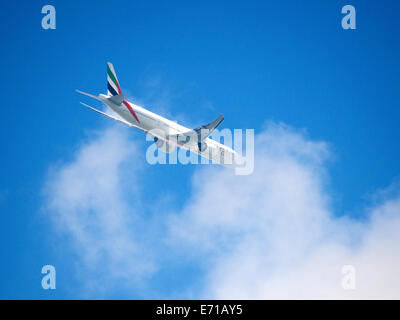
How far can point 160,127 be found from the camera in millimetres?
57531

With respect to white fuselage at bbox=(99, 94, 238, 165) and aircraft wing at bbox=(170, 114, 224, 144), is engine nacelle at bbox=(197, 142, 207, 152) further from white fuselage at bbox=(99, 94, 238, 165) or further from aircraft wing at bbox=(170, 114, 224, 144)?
aircraft wing at bbox=(170, 114, 224, 144)

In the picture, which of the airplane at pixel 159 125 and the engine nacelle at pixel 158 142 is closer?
the airplane at pixel 159 125

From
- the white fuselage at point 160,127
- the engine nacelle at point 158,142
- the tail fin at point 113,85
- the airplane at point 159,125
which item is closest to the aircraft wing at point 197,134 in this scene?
the airplane at point 159,125

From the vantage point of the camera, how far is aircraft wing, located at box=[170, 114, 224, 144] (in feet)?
181

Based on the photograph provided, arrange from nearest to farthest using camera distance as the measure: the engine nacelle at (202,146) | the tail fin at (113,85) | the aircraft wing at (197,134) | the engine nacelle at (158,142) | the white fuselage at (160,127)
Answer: the aircraft wing at (197,134)
the white fuselage at (160,127)
the tail fin at (113,85)
the engine nacelle at (202,146)
the engine nacelle at (158,142)

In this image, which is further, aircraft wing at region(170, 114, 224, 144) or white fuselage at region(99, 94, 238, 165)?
white fuselage at region(99, 94, 238, 165)

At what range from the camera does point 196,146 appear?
5984 cm

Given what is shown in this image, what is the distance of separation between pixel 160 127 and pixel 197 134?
16.9 feet

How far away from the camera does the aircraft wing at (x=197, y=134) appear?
55.1 meters

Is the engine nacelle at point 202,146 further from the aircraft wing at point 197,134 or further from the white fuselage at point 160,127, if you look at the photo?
the aircraft wing at point 197,134

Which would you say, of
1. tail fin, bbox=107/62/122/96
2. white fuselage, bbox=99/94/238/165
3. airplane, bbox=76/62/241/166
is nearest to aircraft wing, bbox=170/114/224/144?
airplane, bbox=76/62/241/166
